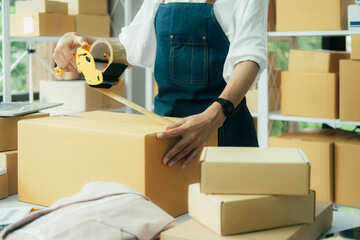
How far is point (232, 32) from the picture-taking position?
1466 millimetres

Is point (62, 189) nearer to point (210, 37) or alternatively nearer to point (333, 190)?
point (210, 37)

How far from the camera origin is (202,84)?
152 cm

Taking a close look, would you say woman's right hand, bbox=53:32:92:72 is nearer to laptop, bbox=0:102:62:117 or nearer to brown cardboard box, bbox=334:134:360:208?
laptop, bbox=0:102:62:117

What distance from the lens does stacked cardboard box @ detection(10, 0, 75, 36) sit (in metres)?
3.17

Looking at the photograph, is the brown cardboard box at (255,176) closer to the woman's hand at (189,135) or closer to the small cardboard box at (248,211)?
the small cardboard box at (248,211)

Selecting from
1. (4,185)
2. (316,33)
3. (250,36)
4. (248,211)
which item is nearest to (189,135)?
(248,211)

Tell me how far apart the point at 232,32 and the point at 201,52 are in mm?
120

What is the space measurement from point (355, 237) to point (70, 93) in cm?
269

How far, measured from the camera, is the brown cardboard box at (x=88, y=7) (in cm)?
341

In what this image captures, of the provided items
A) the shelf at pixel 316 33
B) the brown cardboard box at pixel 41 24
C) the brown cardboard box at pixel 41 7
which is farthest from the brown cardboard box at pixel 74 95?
the shelf at pixel 316 33

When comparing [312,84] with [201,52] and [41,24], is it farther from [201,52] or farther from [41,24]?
[41,24]

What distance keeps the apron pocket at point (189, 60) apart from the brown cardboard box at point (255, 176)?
2.17ft

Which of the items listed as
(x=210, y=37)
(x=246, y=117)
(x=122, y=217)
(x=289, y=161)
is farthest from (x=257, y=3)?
(x=122, y=217)

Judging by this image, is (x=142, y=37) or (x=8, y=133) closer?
(x=8, y=133)
